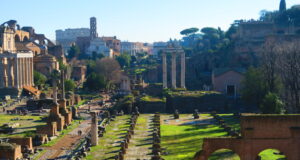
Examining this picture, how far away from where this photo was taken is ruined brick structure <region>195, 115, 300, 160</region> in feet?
91.8

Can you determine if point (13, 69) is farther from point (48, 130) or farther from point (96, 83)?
point (48, 130)

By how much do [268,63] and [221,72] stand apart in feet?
68.0

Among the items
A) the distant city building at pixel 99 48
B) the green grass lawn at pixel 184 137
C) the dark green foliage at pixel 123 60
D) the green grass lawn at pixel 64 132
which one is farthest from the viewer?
the distant city building at pixel 99 48

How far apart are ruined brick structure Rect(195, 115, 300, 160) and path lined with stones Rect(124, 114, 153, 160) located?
702 cm

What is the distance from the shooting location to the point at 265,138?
2823cm

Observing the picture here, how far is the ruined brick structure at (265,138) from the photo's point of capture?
2797 centimetres

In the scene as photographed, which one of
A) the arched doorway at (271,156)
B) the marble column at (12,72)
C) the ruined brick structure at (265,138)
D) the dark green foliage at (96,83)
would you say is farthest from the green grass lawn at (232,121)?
the marble column at (12,72)

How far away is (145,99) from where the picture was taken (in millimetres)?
63125

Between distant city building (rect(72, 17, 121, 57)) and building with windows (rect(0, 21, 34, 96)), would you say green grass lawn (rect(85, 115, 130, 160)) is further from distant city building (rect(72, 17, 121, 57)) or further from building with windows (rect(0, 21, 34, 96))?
distant city building (rect(72, 17, 121, 57))

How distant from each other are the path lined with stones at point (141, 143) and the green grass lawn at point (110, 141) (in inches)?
44.0

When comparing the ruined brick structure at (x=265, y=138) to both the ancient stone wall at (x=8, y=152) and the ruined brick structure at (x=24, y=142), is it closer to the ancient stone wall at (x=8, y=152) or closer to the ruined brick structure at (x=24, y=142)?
the ancient stone wall at (x=8, y=152)

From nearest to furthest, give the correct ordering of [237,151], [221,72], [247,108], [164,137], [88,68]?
1. [237,151]
2. [164,137]
3. [247,108]
4. [221,72]
5. [88,68]

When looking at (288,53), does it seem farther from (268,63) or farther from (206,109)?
(206,109)

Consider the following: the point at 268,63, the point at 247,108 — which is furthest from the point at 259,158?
the point at 247,108
